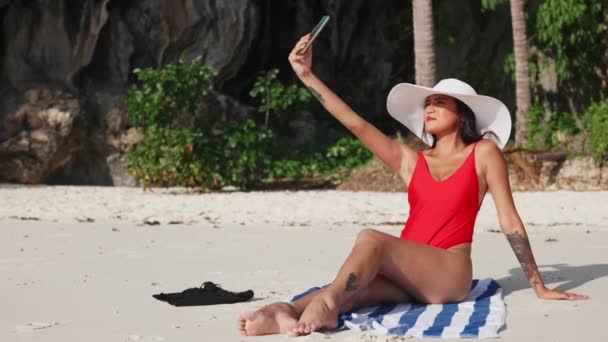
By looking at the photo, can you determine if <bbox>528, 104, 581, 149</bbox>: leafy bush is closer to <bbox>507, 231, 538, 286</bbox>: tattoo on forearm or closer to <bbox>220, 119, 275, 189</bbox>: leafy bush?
<bbox>220, 119, 275, 189</bbox>: leafy bush

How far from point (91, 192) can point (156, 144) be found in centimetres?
101

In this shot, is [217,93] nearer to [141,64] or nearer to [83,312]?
[141,64]

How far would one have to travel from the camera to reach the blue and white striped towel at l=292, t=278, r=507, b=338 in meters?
4.21

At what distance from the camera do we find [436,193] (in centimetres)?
487

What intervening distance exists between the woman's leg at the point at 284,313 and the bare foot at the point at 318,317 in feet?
0.18

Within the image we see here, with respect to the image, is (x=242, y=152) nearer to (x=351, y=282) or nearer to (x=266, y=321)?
(x=351, y=282)

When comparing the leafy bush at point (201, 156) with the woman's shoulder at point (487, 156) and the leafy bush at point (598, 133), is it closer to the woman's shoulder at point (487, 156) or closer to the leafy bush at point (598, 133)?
the leafy bush at point (598, 133)

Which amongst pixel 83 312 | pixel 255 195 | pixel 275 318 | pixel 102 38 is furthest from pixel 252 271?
pixel 102 38

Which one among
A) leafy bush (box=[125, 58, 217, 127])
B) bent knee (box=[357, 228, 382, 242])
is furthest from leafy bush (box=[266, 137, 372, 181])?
bent knee (box=[357, 228, 382, 242])

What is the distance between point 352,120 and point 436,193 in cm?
56

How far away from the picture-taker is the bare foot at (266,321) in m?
4.15

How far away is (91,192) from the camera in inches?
480

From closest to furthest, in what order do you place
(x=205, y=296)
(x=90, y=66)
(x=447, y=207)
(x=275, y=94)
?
1. (x=447, y=207)
2. (x=205, y=296)
3. (x=275, y=94)
4. (x=90, y=66)

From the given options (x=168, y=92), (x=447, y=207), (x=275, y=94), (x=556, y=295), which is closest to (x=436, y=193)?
(x=447, y=207)
